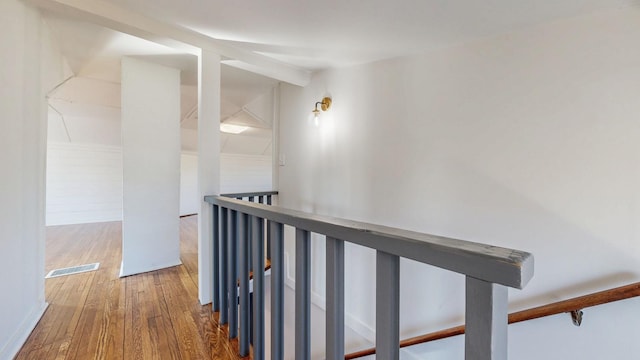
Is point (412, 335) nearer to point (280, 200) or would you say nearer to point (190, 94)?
point (280, 200)

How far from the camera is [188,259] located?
3010mm

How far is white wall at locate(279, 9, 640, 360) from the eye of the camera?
128 centimetres

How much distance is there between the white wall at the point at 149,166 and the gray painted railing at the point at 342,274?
4.69 feet

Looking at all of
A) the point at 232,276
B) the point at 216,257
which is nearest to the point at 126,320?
the point at 216,257

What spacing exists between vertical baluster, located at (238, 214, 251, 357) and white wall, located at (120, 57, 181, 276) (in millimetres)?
1722

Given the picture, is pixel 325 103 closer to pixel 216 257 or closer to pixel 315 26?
pixel 315 26

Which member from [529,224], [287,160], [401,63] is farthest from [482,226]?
[287,160]

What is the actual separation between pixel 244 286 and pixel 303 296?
0.56 meters

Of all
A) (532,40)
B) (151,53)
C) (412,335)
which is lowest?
(412,335)

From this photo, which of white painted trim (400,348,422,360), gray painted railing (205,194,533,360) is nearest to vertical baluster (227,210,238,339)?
gray painted railing (205,194,533,360)

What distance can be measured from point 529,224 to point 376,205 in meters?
1.02

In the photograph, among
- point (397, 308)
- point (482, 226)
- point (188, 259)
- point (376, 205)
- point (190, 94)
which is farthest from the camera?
point (190, 94)

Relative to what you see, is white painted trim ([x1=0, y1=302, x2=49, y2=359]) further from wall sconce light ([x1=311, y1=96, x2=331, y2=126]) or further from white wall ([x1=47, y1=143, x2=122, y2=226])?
white wall ([x1=47, y1=143, x2=122, y2=226])

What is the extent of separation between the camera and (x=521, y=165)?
155 centimetres
